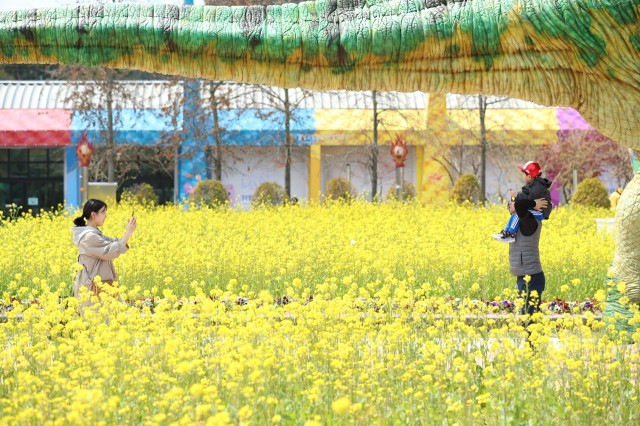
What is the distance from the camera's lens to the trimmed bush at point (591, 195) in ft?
70.7

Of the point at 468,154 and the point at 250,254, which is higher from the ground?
the point at 468,154

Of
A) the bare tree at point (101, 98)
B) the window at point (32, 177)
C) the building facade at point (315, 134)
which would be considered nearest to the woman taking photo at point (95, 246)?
the bare tree at point (101, 98)

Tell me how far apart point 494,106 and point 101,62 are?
27.7m

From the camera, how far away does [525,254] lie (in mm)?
7316

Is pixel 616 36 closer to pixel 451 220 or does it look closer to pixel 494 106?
pixel 451 220

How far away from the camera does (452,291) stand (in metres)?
9.70

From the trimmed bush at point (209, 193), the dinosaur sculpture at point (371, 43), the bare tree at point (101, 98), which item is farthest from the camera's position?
the bare tree at point (101, 98)

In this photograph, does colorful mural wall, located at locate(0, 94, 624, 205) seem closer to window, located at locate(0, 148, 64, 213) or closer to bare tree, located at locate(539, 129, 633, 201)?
bare tree, located at locate(539, 129, 633, 201)

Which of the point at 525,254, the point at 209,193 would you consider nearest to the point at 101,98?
the point at 209,193

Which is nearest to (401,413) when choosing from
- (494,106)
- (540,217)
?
(540,217)

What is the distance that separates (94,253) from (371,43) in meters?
3.64

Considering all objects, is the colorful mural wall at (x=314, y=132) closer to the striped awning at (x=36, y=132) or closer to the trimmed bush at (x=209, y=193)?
the striped awning at (x=36, y=132)

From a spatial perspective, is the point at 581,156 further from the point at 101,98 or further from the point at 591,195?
the point at 101,98

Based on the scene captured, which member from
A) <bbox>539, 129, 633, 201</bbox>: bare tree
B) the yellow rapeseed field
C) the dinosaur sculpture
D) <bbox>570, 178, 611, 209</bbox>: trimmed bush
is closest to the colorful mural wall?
<bbox>539, 129, 633, 201</bbox>: bare tree
